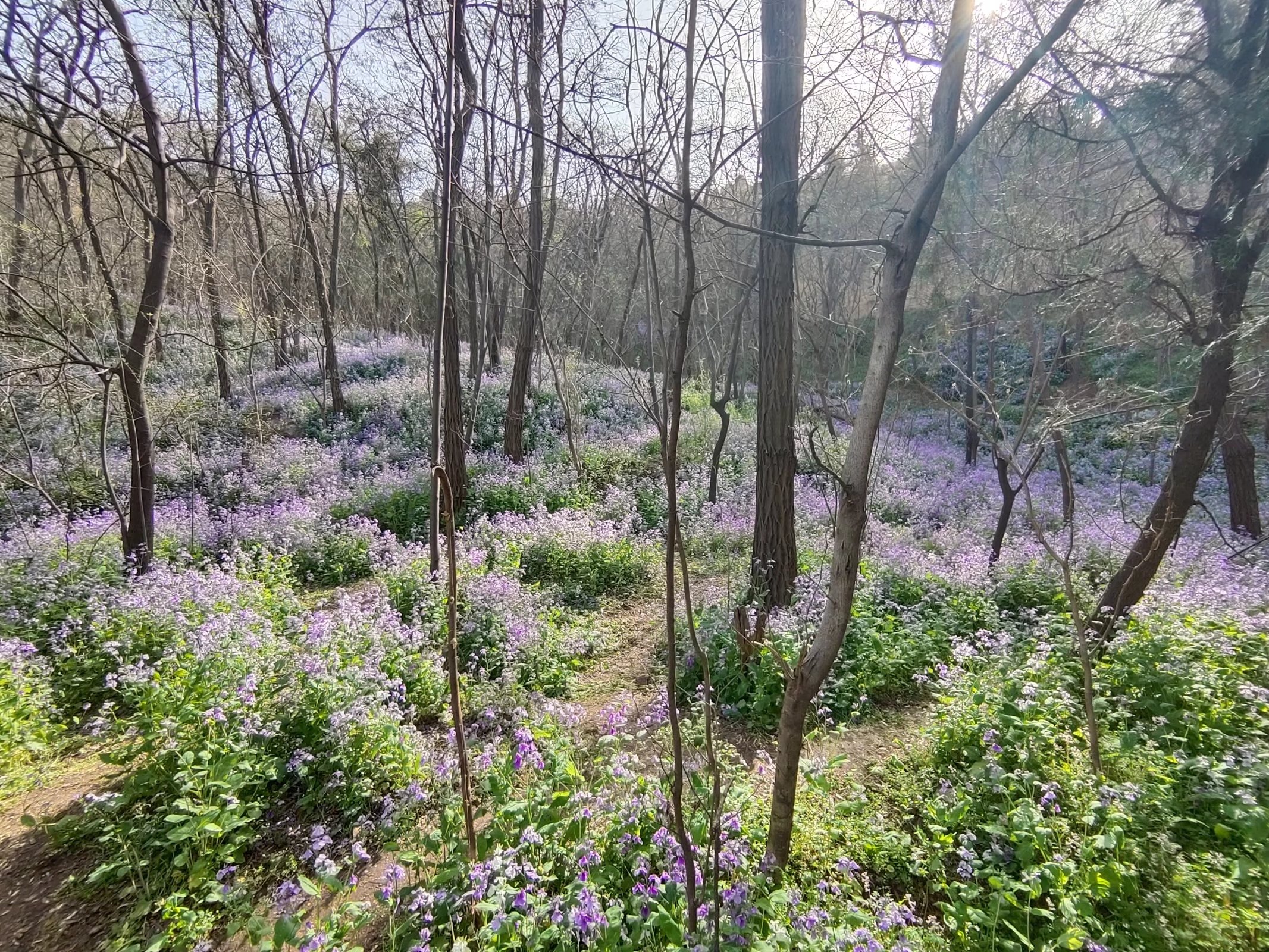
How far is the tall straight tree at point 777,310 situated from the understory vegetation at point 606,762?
19.7 inches

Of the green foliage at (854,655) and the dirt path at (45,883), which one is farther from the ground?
the green foliage at (854,655)

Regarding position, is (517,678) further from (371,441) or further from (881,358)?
(371,441)

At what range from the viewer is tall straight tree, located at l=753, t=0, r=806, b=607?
456 cm

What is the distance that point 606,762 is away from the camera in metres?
3.27

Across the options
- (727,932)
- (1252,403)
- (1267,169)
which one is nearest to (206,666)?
(727,932)

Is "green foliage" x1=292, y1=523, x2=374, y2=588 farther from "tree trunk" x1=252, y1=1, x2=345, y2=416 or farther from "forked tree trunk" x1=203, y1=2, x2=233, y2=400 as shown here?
"tree trunk" x1=252, y1=1, x2=345, y2=416

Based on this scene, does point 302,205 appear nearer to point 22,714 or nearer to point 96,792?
point 22,714

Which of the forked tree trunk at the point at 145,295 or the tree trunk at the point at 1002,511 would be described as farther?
the tree trunk at the point at 1002,511

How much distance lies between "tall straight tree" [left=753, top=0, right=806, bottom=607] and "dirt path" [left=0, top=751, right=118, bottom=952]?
4.60 metres

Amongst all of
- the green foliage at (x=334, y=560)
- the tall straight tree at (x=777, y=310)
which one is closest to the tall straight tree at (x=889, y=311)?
the tall straight tree at (x=777, y=310)

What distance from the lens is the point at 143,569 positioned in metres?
5.41

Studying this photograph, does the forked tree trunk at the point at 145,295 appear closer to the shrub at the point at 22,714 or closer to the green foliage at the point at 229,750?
the shrub at the point at 22,714

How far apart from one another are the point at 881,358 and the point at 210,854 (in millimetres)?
3686

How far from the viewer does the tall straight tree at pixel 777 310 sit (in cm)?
456
